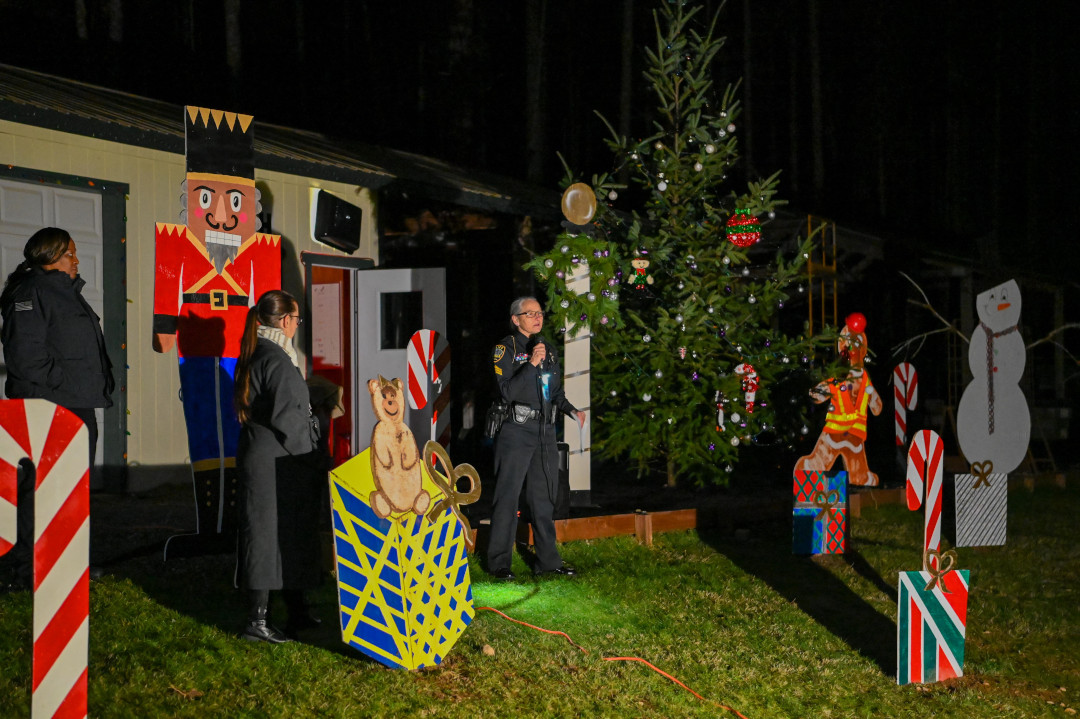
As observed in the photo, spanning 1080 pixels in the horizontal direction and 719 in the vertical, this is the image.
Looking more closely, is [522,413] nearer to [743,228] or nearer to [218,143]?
[218,143]

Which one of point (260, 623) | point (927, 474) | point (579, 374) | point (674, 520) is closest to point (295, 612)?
point (260, 623)

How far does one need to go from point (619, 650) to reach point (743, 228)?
5700mm

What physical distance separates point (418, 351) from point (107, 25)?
2037 cm

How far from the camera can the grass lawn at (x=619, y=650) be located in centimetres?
473

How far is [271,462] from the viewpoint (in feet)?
17.2

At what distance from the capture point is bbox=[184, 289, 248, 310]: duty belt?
6.66m

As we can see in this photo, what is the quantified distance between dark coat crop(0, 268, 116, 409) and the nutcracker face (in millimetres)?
883

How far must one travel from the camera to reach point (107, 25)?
2523 centimetres

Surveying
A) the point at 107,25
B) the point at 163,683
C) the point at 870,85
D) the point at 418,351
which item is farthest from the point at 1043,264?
the point at 163,683

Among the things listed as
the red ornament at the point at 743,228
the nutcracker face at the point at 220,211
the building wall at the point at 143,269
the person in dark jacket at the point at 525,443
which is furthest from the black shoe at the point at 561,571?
the building wall at the point at 143,269

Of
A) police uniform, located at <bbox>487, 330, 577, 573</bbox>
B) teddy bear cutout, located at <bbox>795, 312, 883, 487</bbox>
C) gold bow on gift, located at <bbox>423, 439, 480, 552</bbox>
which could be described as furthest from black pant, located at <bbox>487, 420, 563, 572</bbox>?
teddy bear cutout, located at <bbox>795, 312, 883, 487</bbox>

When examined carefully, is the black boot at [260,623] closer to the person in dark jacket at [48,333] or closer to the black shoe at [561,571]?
the person in dark jacket at [48,333]

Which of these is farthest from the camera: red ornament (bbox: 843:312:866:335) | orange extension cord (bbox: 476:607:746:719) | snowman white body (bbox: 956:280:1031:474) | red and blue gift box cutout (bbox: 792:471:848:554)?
red ornament (bbox: 843:312:866:335)

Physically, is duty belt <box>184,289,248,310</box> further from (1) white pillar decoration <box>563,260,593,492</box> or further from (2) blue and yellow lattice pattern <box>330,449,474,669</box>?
(1) white pillar decoration <box>563,260,593,492</box>
